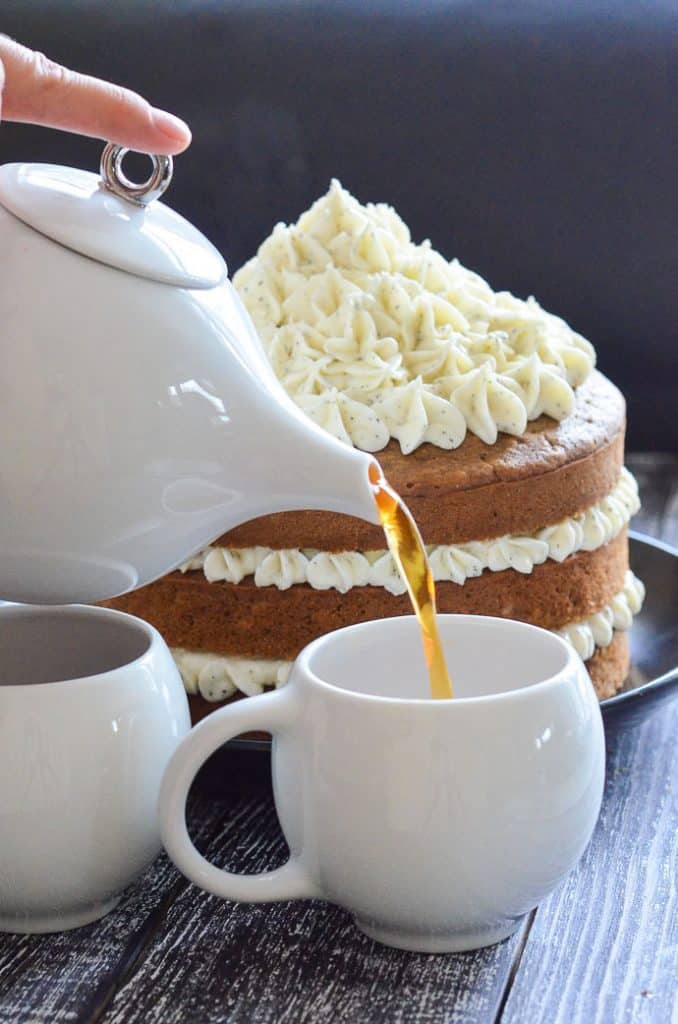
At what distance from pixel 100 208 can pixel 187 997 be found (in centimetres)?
47

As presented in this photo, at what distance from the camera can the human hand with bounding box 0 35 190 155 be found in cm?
89

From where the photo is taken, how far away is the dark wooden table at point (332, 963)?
30.2 inches

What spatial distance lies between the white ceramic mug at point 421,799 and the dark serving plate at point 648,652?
0.17 meters

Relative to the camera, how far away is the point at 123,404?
0.78m

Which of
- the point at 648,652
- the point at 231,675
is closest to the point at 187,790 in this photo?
the point at 231,675

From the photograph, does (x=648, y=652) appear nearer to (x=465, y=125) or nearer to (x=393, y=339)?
(x=393, y=339)

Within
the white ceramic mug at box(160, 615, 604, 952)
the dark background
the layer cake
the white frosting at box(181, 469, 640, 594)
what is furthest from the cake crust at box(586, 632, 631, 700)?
the dark background

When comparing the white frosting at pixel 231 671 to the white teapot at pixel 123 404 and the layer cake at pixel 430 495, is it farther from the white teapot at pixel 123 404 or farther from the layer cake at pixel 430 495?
the white teapot at pixel 123 404

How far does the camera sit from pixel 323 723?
0.79 metres

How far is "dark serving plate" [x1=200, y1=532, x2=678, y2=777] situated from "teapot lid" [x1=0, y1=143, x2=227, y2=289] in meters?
0.36

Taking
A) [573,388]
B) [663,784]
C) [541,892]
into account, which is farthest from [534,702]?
[573,388]

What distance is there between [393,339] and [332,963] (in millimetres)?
568

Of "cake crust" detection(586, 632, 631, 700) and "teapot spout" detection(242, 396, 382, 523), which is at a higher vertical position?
"teapot spout" detection(242, 396, 382, 523)

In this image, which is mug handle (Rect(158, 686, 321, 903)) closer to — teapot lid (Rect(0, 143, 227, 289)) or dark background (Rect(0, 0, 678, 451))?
teapot lid (Rect(0, 143, 227, 289))
